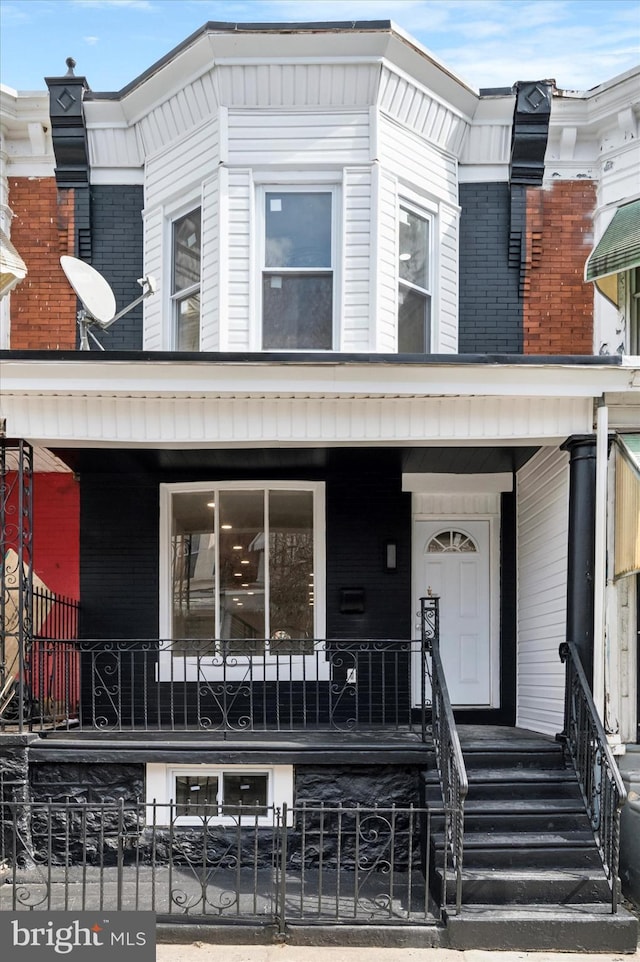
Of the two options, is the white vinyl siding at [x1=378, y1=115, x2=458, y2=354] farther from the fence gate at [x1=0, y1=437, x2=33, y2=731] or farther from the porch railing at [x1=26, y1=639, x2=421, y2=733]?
the fence gate at [x1=0, y1=437, x2=33, y2=731]

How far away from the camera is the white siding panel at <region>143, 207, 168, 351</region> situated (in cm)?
991

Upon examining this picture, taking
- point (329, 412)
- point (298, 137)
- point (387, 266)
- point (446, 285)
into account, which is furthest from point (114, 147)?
point (329, 412)

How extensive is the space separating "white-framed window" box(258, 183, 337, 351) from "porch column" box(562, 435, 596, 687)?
106 inches

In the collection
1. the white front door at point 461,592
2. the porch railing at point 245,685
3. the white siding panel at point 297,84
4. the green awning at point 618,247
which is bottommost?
the porch railing at point 245,685

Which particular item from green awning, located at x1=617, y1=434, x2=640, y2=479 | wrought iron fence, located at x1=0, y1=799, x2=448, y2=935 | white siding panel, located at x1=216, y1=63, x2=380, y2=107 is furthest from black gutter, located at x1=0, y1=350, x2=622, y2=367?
wrought iron fence, located at x1=0, y1=799, x2=448, y2=935

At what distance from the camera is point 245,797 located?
28.0 feet

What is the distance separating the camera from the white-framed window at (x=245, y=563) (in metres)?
10.0

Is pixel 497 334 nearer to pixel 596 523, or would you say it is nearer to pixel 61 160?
pixel 596 523

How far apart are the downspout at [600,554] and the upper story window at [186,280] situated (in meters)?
4.12

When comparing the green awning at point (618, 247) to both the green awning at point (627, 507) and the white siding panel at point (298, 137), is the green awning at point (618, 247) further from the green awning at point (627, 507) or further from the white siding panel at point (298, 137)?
the white siding panel at point (298, 137)

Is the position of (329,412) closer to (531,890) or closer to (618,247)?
(618,247)

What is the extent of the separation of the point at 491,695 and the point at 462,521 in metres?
1.88

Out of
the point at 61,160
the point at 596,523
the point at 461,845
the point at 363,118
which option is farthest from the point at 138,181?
the point at 461,845

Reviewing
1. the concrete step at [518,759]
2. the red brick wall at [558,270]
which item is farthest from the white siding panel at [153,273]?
the concrete step at [518,759]
